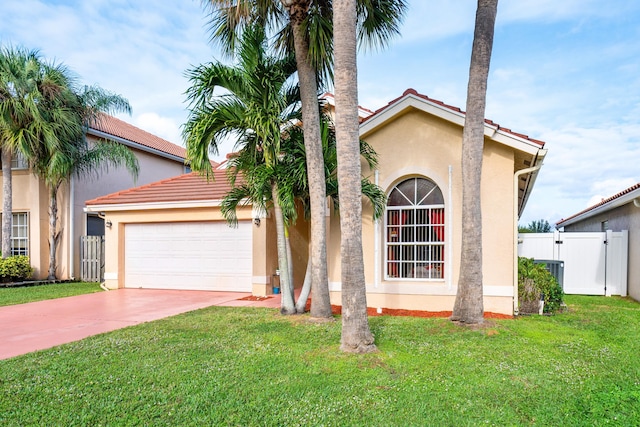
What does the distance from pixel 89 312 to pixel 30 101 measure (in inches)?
371

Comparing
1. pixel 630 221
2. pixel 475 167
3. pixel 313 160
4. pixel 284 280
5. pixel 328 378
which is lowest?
pixel 328 378

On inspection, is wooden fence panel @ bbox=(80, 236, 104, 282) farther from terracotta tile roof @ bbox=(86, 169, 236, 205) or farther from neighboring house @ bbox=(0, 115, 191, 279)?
terracotta tile roof @ bbox=(86, 169, 236, 205)

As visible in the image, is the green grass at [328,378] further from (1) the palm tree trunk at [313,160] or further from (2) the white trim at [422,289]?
(2) the white trim at [422,289]

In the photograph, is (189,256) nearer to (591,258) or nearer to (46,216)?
(46,216)

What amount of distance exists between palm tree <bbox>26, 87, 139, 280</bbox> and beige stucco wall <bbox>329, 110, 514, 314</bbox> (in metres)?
11.5

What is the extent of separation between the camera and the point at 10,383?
518 centimetres

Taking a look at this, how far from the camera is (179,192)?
14.1 metres

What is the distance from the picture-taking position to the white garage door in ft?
43.7

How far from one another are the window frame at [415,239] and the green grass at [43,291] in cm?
1024

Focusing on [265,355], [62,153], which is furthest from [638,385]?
[62,153]

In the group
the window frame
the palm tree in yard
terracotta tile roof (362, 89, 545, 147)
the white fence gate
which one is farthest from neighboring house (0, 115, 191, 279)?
the white fence gate

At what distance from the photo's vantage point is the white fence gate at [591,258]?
42.5ft

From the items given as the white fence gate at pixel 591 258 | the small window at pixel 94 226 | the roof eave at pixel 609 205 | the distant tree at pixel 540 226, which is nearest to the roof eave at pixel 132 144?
the small window at pixel 94 226

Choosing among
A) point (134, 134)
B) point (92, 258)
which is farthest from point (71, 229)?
point (134, 134)
